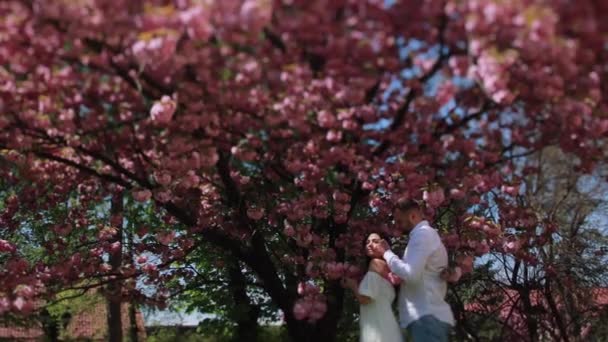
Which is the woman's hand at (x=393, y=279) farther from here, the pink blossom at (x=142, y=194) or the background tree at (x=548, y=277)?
the pink blossom at (x=142, y=194)

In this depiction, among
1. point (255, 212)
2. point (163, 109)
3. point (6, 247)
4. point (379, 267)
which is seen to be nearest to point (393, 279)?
point (379, 267)

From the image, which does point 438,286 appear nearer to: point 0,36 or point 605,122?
point 605,122

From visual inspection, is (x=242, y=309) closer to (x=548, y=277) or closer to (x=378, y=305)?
(x=378, y=305)

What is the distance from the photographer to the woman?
5.91m

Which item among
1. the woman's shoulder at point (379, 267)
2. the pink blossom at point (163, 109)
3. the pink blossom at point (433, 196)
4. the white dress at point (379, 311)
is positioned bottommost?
the white dress at point (379, 311)

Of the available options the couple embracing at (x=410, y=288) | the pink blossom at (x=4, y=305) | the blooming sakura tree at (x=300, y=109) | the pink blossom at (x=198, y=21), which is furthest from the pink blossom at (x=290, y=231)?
the pink blossom at (x=198, y=21)

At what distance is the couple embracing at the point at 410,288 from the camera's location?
5496 millimetres

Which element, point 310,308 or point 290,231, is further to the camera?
point 290,231

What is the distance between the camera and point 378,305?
5953 millimetres

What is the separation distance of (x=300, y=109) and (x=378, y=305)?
1849mm

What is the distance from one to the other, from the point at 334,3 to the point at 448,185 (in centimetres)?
226

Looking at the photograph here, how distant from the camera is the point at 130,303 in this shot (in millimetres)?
7707

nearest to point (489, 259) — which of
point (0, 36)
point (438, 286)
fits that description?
point (438, 286)

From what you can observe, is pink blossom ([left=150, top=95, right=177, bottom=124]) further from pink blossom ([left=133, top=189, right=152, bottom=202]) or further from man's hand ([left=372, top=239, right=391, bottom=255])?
man's hand ([left=372, top=239, right=391, bottom=255])
